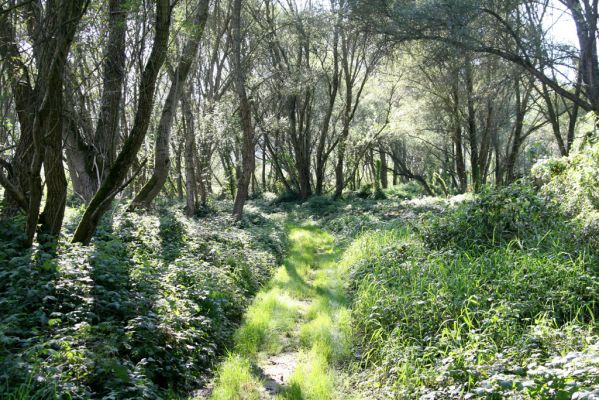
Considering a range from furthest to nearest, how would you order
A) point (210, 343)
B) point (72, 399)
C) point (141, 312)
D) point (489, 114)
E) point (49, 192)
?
point (489, 114) → point (49, 192) → point (210, 343) → point (141, 312) → point (72, 399)

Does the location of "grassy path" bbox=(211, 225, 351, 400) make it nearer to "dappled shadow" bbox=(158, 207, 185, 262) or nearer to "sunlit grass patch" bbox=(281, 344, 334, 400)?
"sunlit grass patch" bbox=(281, 344, 334, 400)

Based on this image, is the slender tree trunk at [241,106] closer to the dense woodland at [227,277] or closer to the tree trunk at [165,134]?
the dense woodland at [227,277]

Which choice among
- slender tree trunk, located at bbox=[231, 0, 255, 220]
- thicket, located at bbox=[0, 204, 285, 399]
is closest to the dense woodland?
thicket, located at bbox=[0, 204, 285, 399]

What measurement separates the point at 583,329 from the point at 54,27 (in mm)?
6200

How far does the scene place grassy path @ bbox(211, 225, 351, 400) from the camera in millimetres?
4320

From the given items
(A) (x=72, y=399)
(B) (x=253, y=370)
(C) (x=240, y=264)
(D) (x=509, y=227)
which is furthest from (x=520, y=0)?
(A) (x=72, y=399)

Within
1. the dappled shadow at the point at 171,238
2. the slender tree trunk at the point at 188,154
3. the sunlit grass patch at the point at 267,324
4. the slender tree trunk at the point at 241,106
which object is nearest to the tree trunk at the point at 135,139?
the dappled shadow at the point at 171,238

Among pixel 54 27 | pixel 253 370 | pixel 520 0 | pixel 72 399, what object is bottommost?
pixel 253 370

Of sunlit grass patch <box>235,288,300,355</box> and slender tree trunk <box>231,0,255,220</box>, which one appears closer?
sunlit grass patch <box>235,288,300,355</box>

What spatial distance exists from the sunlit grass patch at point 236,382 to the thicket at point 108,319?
242mm

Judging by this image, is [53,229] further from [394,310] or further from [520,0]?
[520,0]

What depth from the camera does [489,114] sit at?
752 inches

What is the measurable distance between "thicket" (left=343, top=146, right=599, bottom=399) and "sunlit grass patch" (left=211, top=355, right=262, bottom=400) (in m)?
1.13

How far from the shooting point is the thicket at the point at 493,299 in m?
3.41
